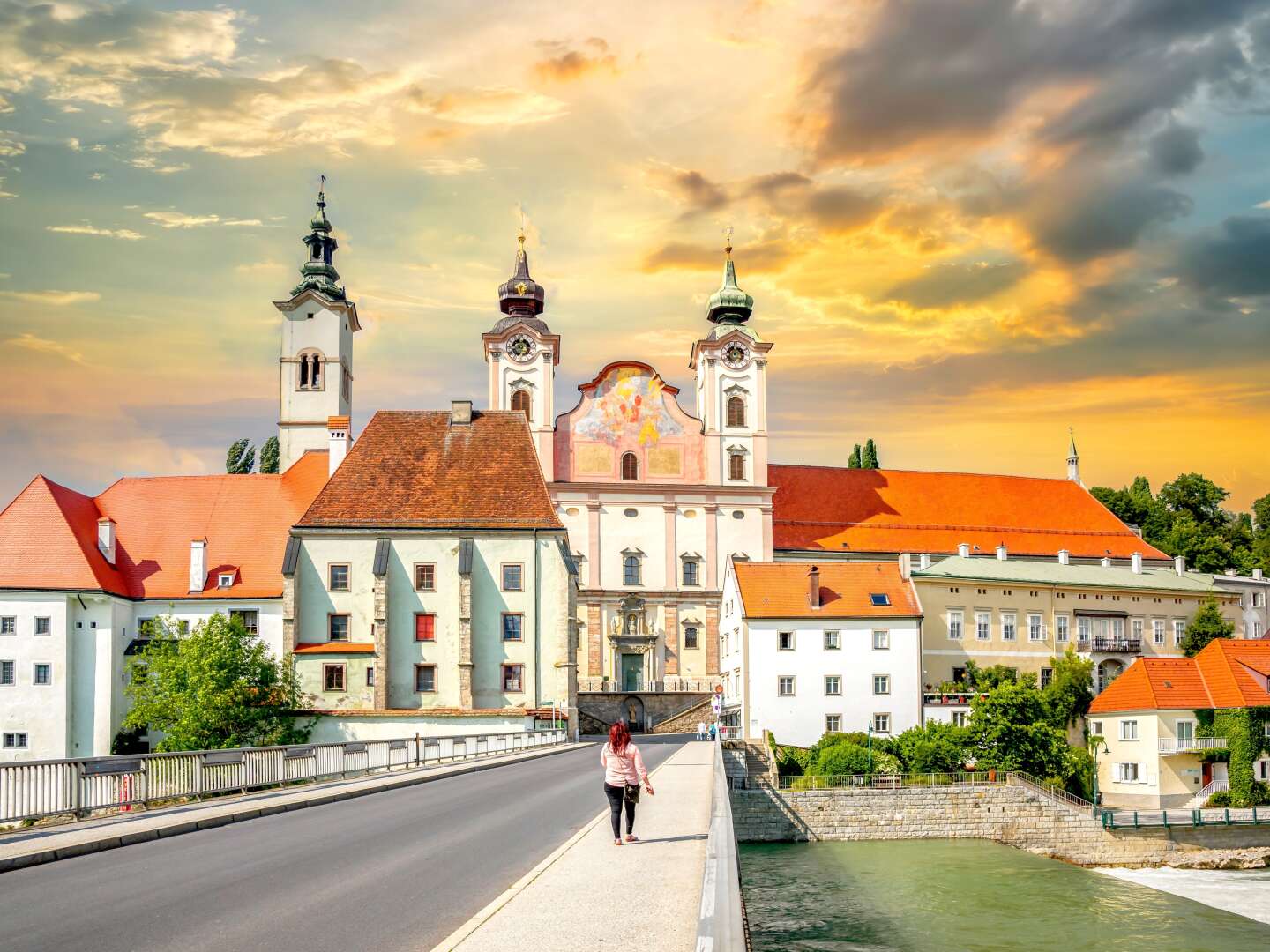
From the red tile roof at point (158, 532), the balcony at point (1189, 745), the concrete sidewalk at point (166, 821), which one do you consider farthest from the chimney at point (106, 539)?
the balcony at point (1189, 745)

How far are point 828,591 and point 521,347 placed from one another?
2973 cm

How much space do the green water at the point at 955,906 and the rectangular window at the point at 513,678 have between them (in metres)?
12.8

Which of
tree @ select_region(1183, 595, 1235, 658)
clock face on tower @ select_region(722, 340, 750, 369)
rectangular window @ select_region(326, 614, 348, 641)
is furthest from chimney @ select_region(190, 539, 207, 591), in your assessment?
tree @ select_region(1183, 595, 1235, 658)

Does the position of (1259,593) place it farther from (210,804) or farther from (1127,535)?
(210,804)

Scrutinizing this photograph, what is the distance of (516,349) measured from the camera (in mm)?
87688

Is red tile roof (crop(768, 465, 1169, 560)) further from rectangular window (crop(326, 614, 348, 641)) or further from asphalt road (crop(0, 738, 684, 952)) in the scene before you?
asphalt road (crop(0, 738, 684, 952))

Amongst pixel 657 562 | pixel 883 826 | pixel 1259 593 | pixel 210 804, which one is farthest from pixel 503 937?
pixel 1259 593

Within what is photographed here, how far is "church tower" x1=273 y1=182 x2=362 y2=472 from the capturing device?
9194 cm

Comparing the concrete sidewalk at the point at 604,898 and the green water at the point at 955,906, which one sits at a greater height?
the concrete sidewalk at the point at 604,898

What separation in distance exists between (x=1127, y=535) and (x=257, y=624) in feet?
210

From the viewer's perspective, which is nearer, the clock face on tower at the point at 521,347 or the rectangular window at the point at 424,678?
the rectangular window at the point at 424,678

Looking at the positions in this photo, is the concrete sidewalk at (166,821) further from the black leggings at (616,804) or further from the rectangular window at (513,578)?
the rectangular window at (513,578)

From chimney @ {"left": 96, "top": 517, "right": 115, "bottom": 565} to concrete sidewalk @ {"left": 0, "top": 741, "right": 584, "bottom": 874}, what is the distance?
40.3 m

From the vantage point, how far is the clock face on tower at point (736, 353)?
89.7 m
